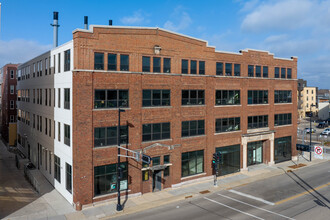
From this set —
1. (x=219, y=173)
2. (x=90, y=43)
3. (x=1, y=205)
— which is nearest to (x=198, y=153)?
(x=219, y=173)

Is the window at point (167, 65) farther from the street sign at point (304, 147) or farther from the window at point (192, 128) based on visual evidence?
the street sign at point (304, 147)

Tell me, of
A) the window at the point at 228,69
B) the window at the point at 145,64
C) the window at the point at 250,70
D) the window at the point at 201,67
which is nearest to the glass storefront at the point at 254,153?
the window at the point at 250,70

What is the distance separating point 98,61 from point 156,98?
23.2ft

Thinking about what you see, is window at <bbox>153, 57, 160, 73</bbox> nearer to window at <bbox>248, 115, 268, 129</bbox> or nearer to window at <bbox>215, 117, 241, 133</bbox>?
window at <bbox>215, 117, 241, 133</bbox>

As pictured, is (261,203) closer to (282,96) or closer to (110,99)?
(110,99)

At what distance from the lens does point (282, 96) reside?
40.4 metres

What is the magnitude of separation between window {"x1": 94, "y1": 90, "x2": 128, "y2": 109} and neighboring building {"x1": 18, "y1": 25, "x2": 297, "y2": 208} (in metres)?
0.09

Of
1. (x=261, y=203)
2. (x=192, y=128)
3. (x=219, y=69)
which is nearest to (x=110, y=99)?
(x=192, y=128)

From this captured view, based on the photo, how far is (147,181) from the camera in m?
27.2

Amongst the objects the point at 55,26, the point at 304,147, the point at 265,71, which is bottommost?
the point at 304,147

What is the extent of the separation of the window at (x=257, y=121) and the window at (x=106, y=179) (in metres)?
19.2

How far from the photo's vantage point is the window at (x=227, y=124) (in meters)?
32.9

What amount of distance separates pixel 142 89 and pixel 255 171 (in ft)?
64.8

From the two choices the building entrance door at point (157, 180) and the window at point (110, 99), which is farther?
the building entrance door at point (157, 180)
